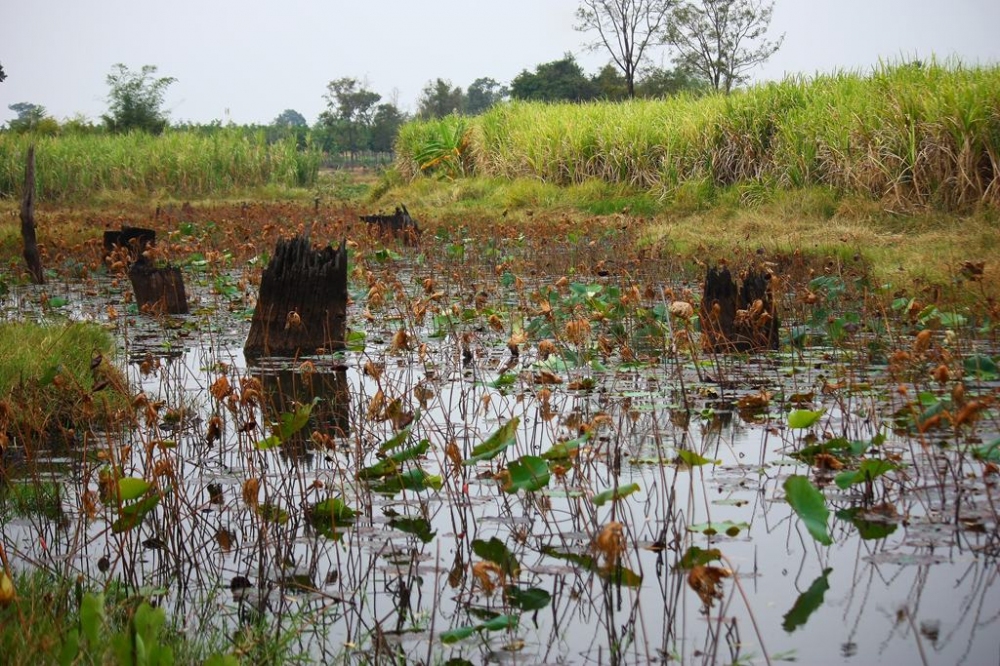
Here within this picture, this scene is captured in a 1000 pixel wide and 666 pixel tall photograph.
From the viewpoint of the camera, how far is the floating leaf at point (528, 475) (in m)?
3.48

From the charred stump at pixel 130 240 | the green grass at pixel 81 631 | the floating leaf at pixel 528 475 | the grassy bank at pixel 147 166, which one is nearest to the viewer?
the green grass at pixel 81 631

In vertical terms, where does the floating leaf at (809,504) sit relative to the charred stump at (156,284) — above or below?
below

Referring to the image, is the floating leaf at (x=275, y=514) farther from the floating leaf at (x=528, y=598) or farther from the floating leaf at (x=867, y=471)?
the floating leaf at (x=867, y=471)

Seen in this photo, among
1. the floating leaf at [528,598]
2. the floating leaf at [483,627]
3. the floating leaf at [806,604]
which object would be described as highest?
the floating leaf at [483,627]

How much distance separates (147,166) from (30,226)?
55.2ft

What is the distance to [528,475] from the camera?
138 inches

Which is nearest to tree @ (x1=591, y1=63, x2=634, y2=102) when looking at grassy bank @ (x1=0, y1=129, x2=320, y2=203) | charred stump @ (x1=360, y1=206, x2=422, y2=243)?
grassy bank @ (x1=0, y1=129, x2=320, y2=203)

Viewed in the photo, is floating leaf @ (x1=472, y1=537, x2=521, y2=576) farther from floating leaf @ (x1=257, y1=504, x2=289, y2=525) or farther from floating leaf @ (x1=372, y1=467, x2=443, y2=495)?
floating leaf @ (x1=372, y1=467, x2=443, y2=495)

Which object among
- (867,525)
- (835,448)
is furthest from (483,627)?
(835,448)

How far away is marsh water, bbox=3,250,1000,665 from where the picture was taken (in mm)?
2871

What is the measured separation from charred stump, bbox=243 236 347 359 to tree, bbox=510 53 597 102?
4652 centimetres

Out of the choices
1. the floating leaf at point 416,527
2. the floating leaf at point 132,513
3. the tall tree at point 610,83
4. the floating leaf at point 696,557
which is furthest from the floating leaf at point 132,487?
the tall tree at point 610,83

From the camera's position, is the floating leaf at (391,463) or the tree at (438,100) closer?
the floating leaf at (391,463)

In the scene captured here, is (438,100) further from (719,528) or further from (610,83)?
(719,528)
